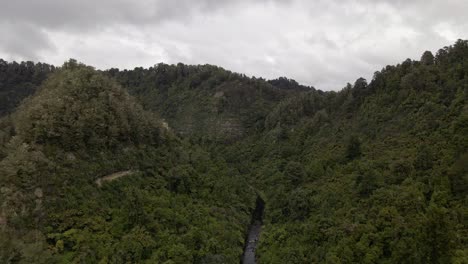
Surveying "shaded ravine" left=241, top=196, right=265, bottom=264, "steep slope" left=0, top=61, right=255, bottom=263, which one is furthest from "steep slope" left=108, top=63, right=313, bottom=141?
"steep slope" left=0, top=61, right=255, bottom=263

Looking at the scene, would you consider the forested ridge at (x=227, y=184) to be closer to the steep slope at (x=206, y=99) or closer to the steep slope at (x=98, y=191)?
the steep slope at (x=98, y=191)

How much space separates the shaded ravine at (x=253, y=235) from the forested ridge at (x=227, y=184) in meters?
1.96

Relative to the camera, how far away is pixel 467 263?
99.6ft

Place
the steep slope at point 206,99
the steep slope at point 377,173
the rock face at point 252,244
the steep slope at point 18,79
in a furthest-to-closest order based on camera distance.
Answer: the steep slope at point 18,79 → the steep slope at point 206,99 → the rock face at point 252,244 → the steep slope at point 377,173

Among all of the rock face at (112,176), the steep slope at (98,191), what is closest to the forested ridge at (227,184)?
the steep slope at (98,191)

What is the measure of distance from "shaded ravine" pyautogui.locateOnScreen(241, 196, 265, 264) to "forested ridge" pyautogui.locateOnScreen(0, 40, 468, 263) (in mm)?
1959

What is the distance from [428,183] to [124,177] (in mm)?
33747

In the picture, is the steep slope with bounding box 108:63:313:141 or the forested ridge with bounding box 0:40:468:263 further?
the steep slope with bounding box 108:63:313:141

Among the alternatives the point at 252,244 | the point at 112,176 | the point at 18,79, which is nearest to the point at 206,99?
the point at 18,79

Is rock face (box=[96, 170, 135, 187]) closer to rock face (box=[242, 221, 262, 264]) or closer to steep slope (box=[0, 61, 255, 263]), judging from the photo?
steep slope (box=[0, 61, 255, 263])

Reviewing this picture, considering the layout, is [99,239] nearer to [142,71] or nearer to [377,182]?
[377,182]

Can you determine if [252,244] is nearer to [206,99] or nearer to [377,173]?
[377,173]

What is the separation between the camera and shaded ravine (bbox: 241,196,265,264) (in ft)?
159

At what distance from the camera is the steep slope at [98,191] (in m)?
31.7
